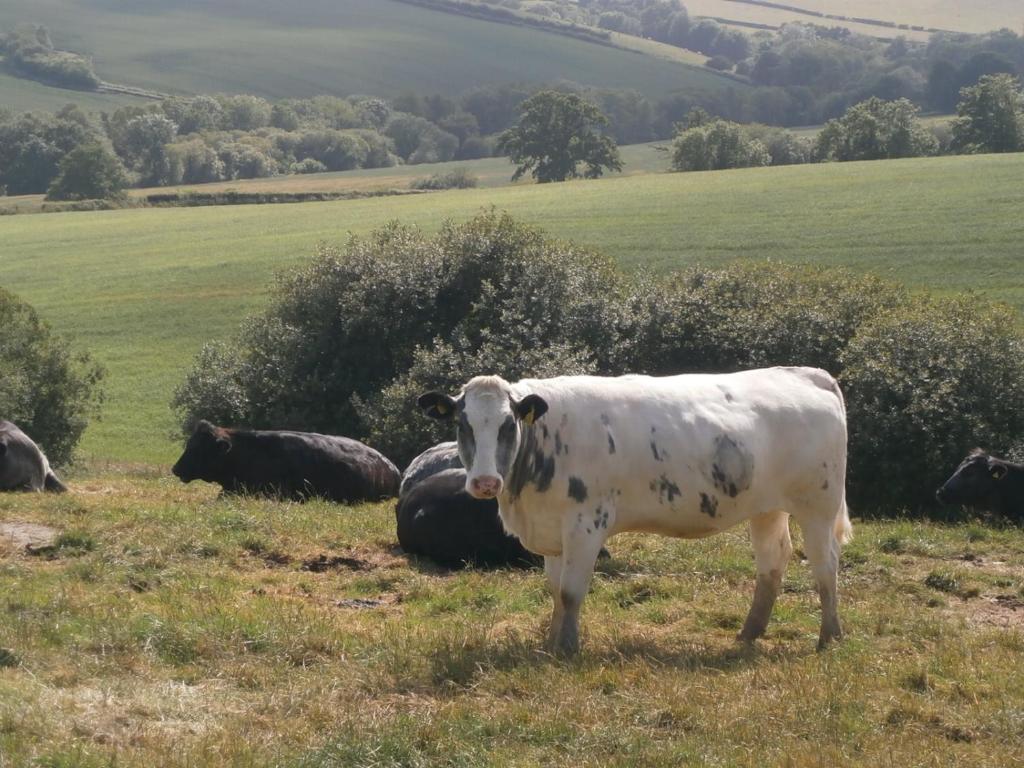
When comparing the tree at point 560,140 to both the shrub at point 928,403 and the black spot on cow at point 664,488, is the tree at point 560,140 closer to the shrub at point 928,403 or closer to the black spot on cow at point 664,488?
the shrub at point 928,403

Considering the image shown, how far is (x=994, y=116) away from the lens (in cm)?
9638

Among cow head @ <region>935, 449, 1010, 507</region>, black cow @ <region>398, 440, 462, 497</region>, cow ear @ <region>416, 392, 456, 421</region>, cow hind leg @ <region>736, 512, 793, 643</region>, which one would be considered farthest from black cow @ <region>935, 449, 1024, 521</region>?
cow ear @ <region>416, 392, 456, 421</region>

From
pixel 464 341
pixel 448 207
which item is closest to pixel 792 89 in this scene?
pixel 448 207

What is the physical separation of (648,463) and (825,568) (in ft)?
5.87

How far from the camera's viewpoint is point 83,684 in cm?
873

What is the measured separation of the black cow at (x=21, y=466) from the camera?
797 inches

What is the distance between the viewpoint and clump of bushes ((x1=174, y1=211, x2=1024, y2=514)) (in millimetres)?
26109

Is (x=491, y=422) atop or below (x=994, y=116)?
atop

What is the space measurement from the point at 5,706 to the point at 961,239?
177 ft

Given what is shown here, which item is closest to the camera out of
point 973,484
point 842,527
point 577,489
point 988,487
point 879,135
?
point 577,489

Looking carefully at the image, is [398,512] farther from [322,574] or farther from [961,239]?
[961,239]

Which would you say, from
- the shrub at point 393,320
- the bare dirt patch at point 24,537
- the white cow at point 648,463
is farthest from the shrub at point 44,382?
the white cow at point 648,463

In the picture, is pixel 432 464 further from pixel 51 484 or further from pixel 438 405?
pixel 51 484

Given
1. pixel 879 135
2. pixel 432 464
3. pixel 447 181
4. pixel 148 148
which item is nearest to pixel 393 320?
pixel 432 464
